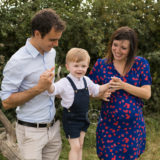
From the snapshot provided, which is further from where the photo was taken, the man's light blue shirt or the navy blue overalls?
the navy blue overalls

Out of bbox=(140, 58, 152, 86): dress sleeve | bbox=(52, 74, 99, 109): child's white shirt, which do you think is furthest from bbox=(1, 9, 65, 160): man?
bbox=(140, 58, 152, 86): dress sleeve

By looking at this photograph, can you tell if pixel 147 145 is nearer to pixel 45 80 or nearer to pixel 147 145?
pixel 147 145

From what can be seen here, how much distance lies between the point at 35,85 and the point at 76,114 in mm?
520

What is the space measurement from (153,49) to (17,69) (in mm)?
5045

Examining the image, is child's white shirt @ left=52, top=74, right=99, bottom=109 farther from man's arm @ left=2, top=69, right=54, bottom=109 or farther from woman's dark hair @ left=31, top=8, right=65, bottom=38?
woman's dark hair @ left=31, top=8, right=65, bottom=38

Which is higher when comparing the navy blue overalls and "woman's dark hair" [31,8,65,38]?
"woman's dark hair" [31,8,65,38]

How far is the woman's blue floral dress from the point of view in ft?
9.14

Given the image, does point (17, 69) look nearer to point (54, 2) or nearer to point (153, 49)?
point (54, 2)

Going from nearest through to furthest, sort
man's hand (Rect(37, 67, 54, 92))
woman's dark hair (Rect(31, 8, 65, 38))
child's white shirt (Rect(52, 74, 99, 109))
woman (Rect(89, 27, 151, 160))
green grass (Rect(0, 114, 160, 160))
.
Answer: man's hand (Rect(37, 67, 54, 92)) → woman's dark hair (Rect(31, 8, 65, 38)) → child's white shirt (Rect(52, 74, 99, 109)) → woman (Rect(89, 27, 151, 160)) → green grass (Rect(0, 114, 160, 160))

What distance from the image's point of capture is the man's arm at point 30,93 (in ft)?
6.91

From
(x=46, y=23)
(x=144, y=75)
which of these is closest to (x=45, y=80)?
(x=46, y=23)

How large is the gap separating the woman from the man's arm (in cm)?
77

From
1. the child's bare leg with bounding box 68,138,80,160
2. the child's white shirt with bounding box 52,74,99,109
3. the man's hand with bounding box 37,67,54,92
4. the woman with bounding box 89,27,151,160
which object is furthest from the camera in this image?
the woman with bounding box 89,27,151,160

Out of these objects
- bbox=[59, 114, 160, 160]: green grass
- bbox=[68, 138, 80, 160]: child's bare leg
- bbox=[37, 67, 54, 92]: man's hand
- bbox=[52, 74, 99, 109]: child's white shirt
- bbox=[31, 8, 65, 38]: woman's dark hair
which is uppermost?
bbox=[31, 8, 65, 38]: woman's dark hair
